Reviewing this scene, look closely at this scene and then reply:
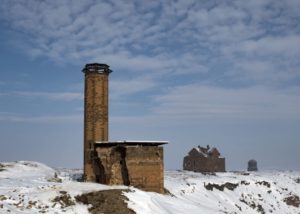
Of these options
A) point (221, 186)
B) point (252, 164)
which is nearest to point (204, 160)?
point (221, 186)

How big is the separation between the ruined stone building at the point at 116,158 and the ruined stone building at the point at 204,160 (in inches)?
1518

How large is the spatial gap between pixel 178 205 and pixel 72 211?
25.8ft

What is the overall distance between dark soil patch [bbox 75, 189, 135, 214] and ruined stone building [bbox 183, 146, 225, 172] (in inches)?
1865

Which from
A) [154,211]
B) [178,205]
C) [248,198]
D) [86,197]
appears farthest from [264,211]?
[86,197]

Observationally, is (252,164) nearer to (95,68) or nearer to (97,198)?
(95,68)

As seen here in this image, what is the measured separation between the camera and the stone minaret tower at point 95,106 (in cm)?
3262

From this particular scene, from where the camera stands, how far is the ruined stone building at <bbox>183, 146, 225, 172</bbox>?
68250 mm

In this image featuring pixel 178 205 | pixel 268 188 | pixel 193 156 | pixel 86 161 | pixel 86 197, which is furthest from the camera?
pixel 193 156

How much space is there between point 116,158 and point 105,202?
22.3 feet

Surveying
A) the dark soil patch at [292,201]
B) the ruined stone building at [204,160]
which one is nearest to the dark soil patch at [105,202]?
the dark soil patch at [292,201]

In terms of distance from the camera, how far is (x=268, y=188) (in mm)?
47250

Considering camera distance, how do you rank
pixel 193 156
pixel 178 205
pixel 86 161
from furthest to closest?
pixel 193 156 → pixel 86 161 → pixel 178 205

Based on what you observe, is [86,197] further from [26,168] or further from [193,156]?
[193,156]

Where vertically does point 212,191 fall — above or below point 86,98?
below
